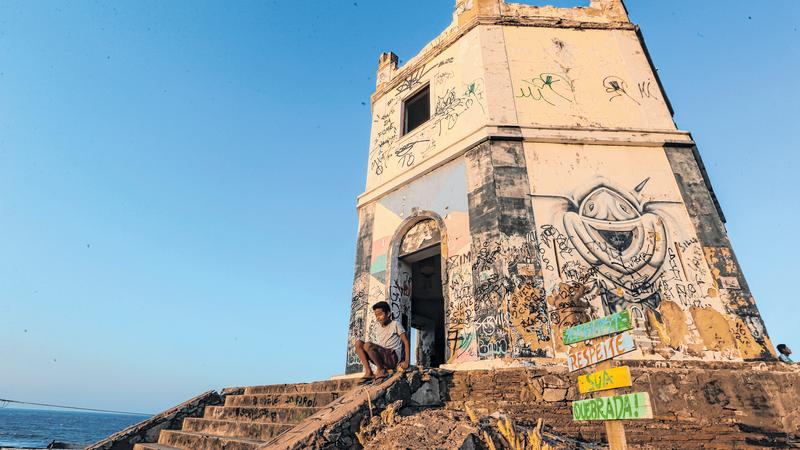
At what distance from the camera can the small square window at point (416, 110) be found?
9992 mm

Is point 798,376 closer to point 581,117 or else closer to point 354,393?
point 581,117

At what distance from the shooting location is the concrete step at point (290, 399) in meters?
5.21

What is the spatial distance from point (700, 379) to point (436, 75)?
790 centimetres

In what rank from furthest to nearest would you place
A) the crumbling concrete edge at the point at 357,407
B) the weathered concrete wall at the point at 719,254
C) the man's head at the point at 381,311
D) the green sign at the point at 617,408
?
the weathered concrete wall at the point at 719,254, the man's head at the point at 381,311, the crumbling concrete edge at the point at 357,407, the green sign at the point at 617,408

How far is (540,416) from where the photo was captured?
4.79 meters

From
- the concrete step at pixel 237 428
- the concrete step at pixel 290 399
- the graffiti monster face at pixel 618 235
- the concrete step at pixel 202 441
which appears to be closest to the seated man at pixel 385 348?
the concrete step at pixel 290 399

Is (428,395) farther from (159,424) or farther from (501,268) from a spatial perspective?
(159,424)

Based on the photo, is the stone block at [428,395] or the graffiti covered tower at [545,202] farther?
the graffiti covered tower at [545,202]

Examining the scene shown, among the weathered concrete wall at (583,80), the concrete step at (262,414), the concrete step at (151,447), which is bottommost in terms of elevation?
the concrete step at (151,447)

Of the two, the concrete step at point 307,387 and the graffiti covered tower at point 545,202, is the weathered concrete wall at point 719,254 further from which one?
the concrete step at point 307,387

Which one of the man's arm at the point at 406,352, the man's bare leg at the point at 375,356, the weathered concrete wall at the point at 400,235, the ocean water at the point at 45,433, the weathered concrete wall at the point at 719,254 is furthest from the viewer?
the ocean water at the point at 45,433

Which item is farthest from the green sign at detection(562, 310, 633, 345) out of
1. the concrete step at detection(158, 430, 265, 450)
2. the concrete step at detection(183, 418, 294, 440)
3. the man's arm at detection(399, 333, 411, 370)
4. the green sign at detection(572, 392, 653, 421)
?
the concrete step at detection(158, 430, 265, 450)

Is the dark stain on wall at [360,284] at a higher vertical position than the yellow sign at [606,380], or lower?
higher

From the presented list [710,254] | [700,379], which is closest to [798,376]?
[700,379]
